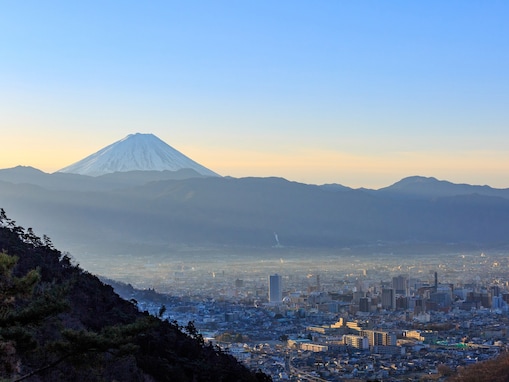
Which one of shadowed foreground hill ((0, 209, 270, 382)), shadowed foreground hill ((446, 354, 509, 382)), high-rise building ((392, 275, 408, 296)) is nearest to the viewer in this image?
shadowed foreground hill ((0, 209, 270, 382))

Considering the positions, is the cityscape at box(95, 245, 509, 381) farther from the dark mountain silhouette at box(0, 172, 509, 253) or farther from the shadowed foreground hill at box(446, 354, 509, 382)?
the dark mountain silhouette at box(0, 172, 509, 253)

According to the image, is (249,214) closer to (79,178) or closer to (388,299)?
(79,178)

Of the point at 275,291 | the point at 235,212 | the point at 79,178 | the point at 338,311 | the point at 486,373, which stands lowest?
the point at 338,311

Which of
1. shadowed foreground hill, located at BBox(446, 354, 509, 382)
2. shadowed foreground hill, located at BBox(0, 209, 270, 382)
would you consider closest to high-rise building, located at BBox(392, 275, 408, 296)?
shadowed foreground hill, located at BBox(446, 354, 509, 382)

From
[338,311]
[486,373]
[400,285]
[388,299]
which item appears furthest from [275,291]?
[486,373]

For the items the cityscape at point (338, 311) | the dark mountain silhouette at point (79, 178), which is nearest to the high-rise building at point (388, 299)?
the cityscape at point (338, 311)

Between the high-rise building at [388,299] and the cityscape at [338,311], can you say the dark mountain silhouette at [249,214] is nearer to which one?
the cityscape at [338,311]

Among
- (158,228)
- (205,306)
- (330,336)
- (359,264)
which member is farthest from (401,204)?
(330,336)

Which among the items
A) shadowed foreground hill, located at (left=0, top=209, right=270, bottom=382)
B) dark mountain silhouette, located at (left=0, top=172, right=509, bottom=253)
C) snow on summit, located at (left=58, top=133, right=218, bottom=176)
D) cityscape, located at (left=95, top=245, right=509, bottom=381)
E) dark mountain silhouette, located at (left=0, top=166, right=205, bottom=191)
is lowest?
cityscape, located at (left=95, top=245, right=509, bottom=381)
